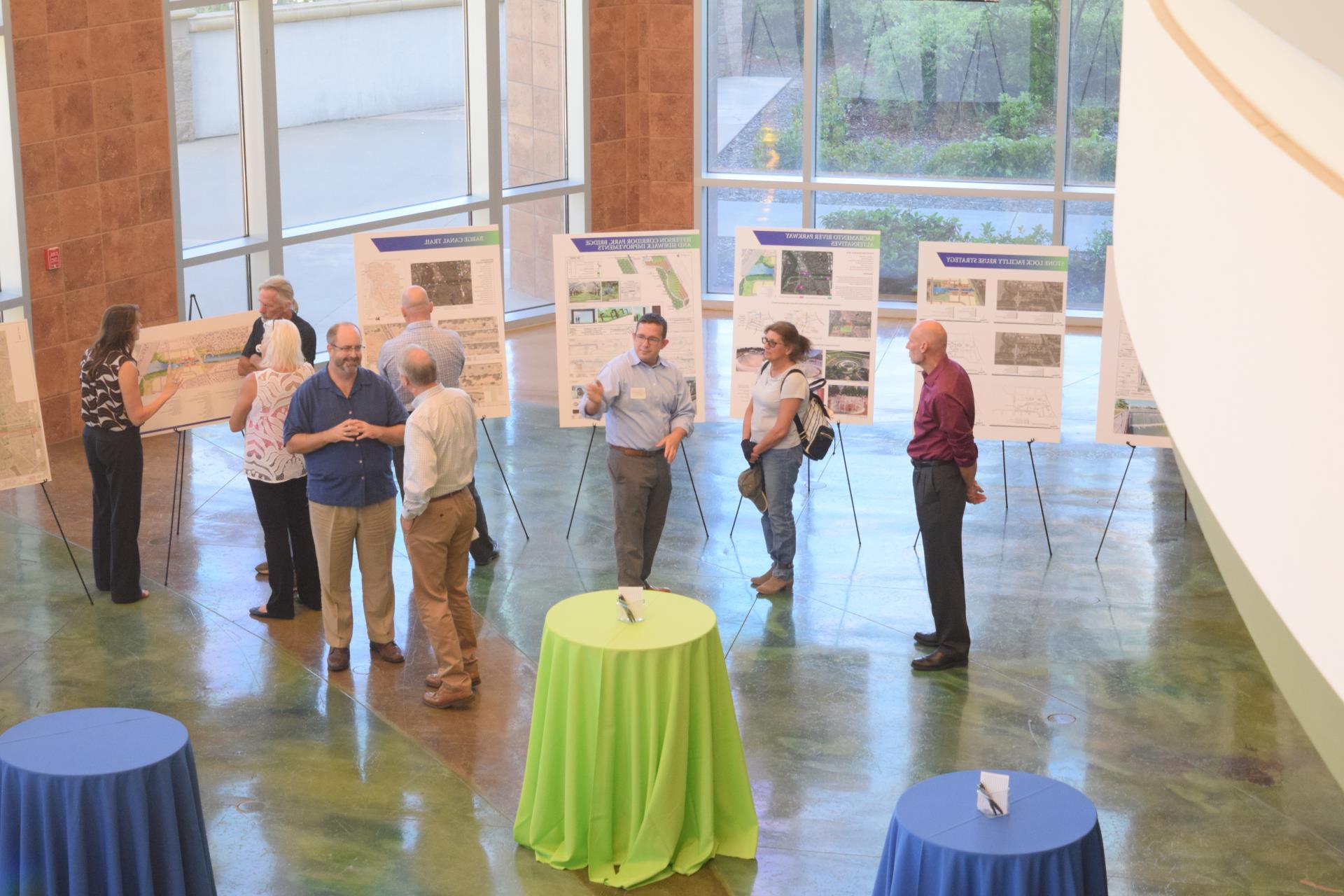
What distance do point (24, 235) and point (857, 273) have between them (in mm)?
6022

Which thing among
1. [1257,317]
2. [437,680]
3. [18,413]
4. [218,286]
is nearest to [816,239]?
[437,680]

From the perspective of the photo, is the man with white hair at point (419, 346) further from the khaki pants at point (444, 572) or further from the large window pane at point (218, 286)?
the large window pane at point (218, 286)

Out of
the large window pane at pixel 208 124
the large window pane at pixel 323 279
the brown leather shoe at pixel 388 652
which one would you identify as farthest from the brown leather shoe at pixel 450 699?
the large window pane at pixel 323 279

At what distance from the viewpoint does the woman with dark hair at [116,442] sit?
7879 millimetres

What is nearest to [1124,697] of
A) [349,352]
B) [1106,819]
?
[1106,819]

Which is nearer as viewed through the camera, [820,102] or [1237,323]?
[1237,323]

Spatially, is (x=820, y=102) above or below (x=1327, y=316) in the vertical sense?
above

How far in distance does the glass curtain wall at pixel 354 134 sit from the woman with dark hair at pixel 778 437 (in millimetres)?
5964

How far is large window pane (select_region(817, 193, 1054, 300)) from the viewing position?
50.5 ft

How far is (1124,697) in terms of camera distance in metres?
7.29

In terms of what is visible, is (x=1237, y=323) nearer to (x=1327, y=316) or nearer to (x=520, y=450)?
(x=1327, y=316)

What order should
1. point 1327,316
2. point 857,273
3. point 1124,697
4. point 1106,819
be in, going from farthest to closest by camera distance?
point 857,273
point 1124,697
point 1106,819
point 1327,316

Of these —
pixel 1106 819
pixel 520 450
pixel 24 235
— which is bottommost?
pixel 1106 819

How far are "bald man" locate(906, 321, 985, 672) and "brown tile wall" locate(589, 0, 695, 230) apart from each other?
28.0 ft
